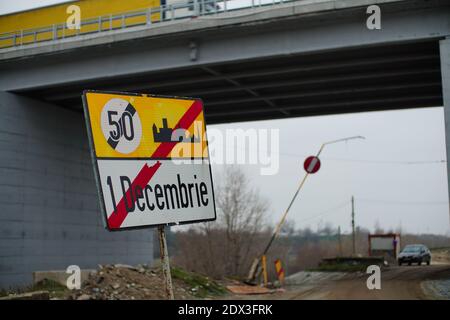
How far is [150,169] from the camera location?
397 cm

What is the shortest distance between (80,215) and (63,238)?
5.66ft

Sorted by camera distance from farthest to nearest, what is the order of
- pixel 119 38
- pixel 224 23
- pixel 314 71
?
pixel 314 71
pixel 119 38
pixel 224 23

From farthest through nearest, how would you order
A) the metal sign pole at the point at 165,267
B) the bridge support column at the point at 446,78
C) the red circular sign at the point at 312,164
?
A: the red circular sign at the point at 312,164, the bridge support column at the point at 446,78, the metal sign pole at the point at 165,267

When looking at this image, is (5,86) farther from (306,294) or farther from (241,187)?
(241,187)

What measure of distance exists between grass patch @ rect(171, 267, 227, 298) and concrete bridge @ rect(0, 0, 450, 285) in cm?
561

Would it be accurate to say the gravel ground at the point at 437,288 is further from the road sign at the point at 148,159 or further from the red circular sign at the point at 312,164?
the road sign at the point at 148,159

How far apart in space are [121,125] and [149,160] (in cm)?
33

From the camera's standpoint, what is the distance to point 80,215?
88.7ft

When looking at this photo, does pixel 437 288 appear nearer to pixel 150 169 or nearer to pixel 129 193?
pixel 150 169

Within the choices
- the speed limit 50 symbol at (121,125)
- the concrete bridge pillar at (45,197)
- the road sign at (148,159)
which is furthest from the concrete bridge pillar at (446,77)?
the concrete bridge pillar at (45,197)

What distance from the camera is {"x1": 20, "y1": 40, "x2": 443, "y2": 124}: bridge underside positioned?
2072 cm

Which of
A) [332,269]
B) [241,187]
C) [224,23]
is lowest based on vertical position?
[332,269]

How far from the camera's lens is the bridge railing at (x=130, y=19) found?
20344mm
